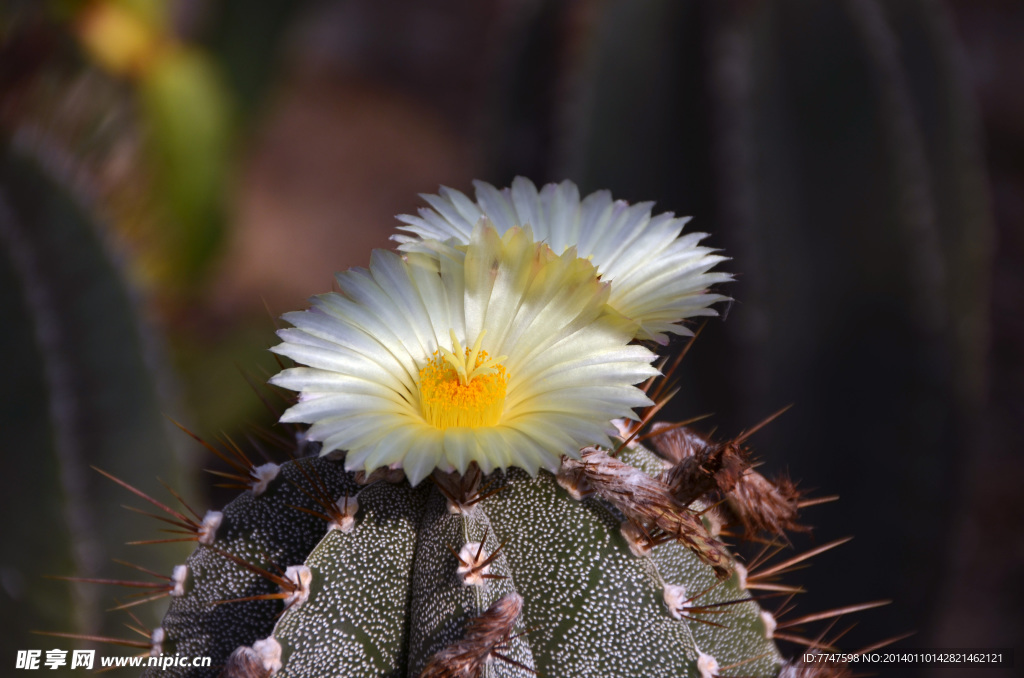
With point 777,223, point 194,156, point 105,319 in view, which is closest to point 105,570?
point 105,319

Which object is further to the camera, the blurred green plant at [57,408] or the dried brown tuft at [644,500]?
the blurred green plant at [57,408]

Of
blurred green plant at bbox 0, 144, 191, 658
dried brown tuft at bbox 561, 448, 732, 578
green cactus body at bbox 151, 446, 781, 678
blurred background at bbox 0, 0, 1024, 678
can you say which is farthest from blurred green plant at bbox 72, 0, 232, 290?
dried brown tuft at bbox 561, 448, 732, 578

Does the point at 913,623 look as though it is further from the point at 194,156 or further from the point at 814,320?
the point at 194,156

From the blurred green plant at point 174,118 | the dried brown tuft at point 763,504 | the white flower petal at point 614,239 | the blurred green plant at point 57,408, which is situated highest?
the blurred green plant at point 174,118

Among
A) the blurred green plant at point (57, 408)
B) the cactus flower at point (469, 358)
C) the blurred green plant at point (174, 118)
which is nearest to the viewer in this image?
the cactus flower at point (469, 358)

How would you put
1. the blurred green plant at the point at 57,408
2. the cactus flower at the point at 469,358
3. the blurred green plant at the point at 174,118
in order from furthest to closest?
the blurred green plant at the point at 174,118
the blurred green plant at the point at 57,408
the cactus flower at the point at 469,358

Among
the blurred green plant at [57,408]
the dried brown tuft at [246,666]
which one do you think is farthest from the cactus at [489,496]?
the blurred green plant at [57,408]

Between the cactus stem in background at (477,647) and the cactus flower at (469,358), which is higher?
the cactus flower at (469,358)

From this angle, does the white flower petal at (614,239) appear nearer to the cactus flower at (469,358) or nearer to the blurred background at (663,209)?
the cactus flower at (469,358)

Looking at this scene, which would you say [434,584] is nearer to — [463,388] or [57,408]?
[463,388]
